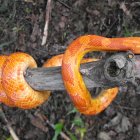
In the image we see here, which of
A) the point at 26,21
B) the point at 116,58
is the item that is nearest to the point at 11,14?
the point at 26,21

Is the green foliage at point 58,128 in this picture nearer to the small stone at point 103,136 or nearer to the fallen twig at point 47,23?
the small stone at point 103,136

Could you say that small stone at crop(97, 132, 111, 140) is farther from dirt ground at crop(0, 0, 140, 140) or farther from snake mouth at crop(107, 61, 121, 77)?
snake mouth at crop(107, 61, 121, 77)

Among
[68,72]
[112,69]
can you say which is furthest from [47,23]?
[112,69]

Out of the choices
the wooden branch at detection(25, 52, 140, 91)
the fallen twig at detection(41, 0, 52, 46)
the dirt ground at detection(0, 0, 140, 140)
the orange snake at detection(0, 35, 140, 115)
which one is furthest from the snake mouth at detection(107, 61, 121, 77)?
the fallen twig at detection(41, 0, 52, 46)

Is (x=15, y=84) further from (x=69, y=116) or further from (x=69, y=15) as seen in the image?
(x=69, y=15)

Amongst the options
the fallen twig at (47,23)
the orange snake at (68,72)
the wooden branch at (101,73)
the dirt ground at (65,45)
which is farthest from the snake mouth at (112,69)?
the fallen twig at (47,23)

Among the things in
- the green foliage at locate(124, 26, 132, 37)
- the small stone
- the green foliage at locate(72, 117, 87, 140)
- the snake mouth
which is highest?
the snake mouth
